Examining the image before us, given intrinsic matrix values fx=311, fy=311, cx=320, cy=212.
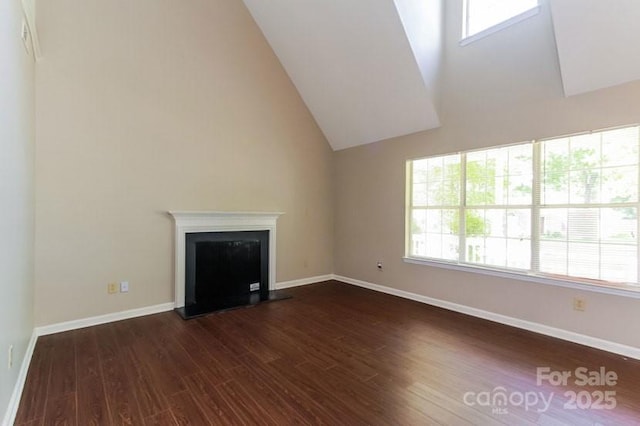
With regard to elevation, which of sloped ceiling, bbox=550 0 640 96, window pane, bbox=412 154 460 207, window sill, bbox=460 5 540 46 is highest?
window sill, bbox=460 5 540 46

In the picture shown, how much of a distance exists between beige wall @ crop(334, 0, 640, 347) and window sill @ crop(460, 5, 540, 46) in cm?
6

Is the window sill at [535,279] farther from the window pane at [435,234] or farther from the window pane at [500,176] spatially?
the window pane at [500,176]

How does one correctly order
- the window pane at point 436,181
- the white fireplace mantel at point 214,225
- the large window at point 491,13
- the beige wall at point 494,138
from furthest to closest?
1. the window pane at point 436,181
2. the white fireplace mantel at point 214,225
3. the large window at point 491,13
4. the beige wall at point 494,138

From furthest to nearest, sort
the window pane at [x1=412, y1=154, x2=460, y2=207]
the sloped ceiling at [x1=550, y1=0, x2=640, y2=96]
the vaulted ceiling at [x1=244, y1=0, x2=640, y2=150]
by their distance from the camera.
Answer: the window pane at [x1=412, y1=154, x2=460, y2=207] < the vaulted ceiling at [x1=244, y1=0, x2=640, y2=150] < the sloped ceiling at [x1=550, y1=0, x2=640, y2=96]

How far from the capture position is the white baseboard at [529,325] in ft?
9.20

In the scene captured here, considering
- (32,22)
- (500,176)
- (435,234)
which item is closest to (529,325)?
(435,234)

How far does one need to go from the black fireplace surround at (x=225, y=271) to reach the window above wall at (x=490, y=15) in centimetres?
381

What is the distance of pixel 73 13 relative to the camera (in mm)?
3283

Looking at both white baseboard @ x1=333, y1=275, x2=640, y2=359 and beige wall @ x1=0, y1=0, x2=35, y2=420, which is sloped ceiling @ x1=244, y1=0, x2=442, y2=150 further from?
beige wall @ x1=0, y1=0, x2=35, y2=420

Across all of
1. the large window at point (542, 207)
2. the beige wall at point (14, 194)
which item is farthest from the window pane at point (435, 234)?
the beige wall at point (14, 194)

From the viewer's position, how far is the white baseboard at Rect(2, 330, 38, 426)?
1818 millimetres

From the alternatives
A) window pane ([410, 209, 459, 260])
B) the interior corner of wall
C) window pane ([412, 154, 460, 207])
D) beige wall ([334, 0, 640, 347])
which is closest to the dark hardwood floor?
beige wall ([334, 0, 640, 347])

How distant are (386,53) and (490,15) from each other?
3.96ft

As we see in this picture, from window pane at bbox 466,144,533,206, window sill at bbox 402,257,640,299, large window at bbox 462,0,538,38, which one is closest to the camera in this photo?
window sill at bbox 402,257,640,299
